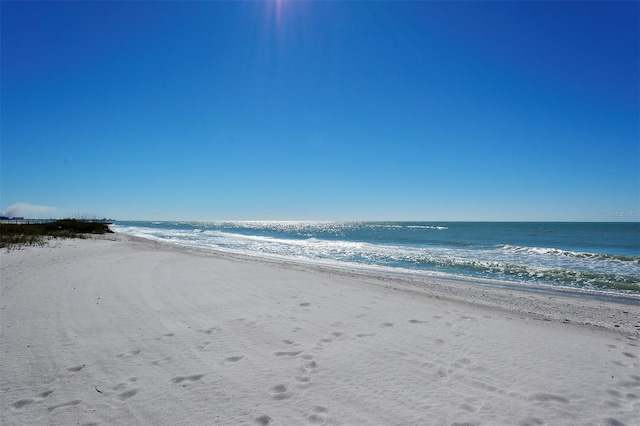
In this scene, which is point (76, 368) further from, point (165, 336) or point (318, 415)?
point (318, 415)

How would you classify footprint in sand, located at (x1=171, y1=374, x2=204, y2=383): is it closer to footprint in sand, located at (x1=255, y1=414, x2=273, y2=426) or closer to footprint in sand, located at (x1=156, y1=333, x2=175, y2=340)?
footprint in sand, located at (x1=255, y1=414, x2=273, y2=426)

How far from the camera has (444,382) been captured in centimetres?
435

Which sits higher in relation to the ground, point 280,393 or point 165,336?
point 165,336

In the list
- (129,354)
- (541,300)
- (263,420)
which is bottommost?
(541,300)

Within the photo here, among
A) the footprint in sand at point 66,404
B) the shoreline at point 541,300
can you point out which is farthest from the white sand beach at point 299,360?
the shoreline at point 541,300

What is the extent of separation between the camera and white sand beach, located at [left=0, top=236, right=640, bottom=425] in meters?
3.72

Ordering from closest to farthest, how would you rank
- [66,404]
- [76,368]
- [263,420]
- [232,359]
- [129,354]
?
1. [263,420]
2. [66,404]
3. [76,368]
4. [232,359]
5. [129,354]

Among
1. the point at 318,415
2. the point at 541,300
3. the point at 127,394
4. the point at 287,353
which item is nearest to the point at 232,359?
the point at 287,353

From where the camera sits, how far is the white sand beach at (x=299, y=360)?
3717 mm

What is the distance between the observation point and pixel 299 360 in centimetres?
495

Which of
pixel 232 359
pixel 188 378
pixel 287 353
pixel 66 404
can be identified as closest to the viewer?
pixel 66 404

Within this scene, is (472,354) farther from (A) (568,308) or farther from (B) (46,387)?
(A) (568,308)

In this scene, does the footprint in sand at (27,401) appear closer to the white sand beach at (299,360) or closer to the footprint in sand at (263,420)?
the white sand beach at (299,360)

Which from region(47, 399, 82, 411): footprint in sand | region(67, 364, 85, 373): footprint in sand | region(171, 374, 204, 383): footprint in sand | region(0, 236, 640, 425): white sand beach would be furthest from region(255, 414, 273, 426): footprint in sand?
region(67, 364, 85, 373): footprint in sand
